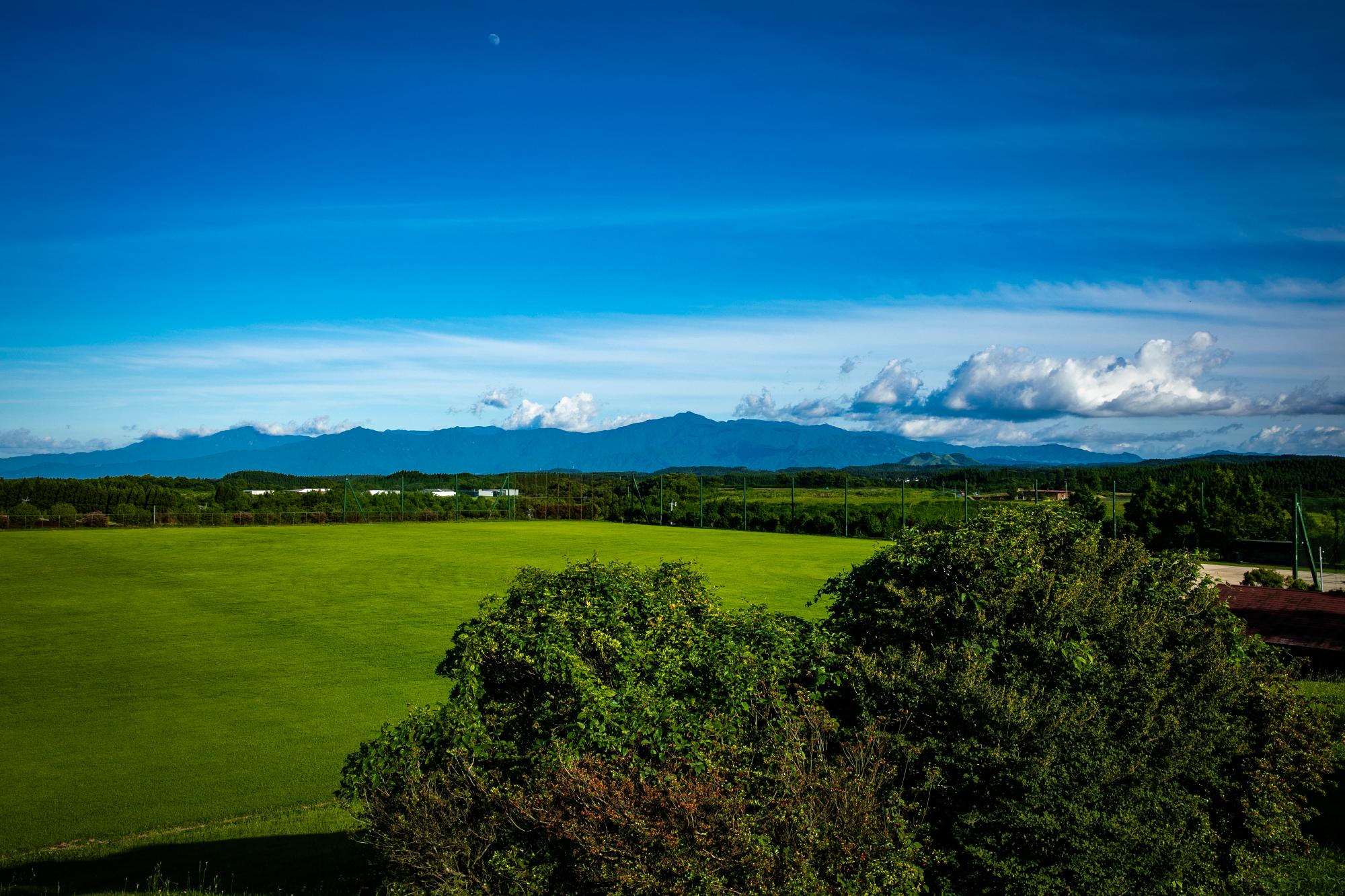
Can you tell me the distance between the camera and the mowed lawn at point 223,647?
12.3 metres

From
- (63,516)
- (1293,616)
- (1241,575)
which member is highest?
(63,516)

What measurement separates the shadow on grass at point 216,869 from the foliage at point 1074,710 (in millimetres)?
4849

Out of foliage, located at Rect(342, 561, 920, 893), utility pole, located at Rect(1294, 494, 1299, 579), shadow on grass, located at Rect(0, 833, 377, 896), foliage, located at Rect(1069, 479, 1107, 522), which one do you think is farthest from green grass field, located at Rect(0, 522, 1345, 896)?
utility pole, located at Rect(1294, 494, 1299, 579)

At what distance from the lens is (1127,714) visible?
729cm

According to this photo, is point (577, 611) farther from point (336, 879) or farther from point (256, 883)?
point (256, 883)

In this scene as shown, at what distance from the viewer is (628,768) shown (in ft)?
19.6

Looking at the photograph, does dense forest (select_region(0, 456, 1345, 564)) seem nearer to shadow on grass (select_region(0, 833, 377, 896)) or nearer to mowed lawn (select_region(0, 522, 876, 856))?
mowed lawn (select_region(0, 522, 876, 856))

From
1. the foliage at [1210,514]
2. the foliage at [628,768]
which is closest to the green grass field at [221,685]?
the foliage at [628,768]

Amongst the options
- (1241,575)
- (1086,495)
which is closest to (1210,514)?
(1241,575)

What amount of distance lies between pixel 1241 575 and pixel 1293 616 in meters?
16.4

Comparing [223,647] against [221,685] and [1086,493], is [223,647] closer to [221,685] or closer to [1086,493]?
[221,685]

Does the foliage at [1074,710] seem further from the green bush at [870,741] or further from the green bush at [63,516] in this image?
the green bush at [63,516]

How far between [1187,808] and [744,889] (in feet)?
12.2

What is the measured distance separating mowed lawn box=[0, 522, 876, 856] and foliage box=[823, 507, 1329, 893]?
860 centimetres
